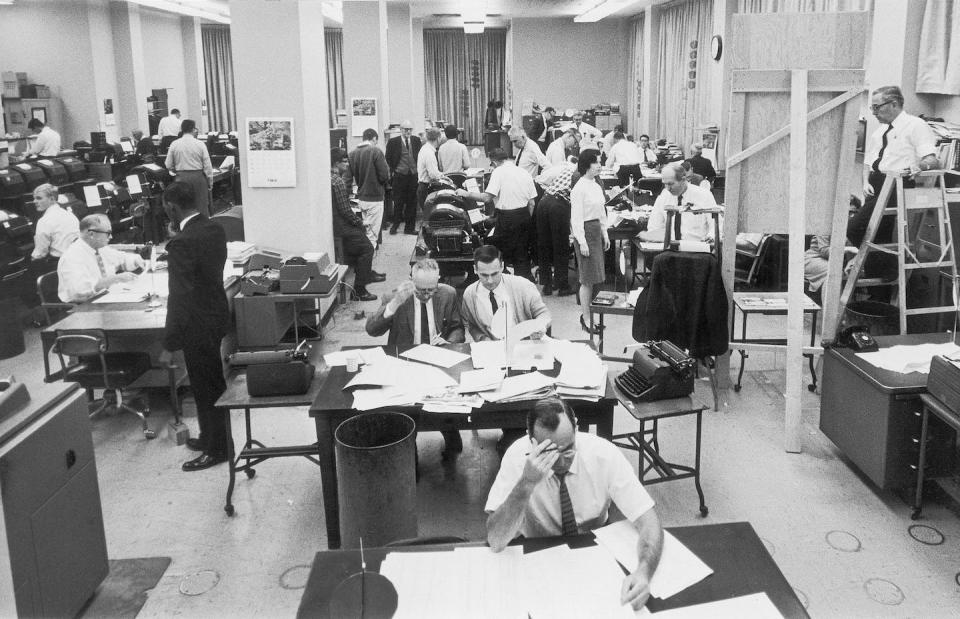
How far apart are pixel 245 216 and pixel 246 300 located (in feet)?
3.75

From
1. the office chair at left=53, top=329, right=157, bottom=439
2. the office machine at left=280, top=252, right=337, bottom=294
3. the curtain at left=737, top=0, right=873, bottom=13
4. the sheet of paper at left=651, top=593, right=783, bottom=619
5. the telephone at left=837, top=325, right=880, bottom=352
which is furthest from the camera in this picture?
the curtain at left=737, top=0, right=873, bottom=13

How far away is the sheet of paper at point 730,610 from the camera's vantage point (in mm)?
2307

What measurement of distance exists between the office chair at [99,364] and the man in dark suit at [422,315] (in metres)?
1.80

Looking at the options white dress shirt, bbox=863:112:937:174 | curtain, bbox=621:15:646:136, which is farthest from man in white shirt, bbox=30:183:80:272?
curtain, bbox=621:15:646:136

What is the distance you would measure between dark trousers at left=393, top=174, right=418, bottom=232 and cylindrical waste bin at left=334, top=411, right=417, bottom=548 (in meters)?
9.56

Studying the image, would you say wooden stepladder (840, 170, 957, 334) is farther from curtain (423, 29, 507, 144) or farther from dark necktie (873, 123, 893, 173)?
curtain (423, 29, 507, 144)

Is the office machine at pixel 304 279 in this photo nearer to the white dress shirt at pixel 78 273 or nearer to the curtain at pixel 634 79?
the white dress shirt at pixel 78 273

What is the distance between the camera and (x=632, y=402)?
418 cm

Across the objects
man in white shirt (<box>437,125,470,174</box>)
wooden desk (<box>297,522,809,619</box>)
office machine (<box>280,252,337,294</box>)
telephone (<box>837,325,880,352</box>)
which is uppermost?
man in white shirt (<box>437,125,470,174</box>)

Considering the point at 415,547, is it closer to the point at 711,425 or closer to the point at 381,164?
the point at 711,425

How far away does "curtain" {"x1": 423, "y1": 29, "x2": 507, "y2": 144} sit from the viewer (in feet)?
79.6

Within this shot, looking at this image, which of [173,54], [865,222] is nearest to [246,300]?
[865,222]

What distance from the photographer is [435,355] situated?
448cm

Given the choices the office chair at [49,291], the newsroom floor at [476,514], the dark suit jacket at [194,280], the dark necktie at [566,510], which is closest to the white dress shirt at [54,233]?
the office chair at [49,291]
